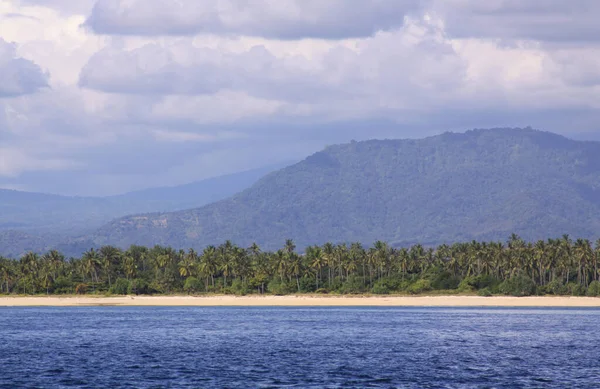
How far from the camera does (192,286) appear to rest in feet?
640

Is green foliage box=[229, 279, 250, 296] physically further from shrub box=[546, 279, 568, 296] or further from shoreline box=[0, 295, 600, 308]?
shrub box=[546, 279, 568, 296]

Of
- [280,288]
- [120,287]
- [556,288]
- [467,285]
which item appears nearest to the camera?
[556,288]

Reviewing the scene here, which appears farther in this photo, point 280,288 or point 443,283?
point 280,288

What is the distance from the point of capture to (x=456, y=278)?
19000 cm

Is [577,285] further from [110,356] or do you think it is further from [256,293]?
[110,356]

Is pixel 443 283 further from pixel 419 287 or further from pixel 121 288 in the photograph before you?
pixel 121 288

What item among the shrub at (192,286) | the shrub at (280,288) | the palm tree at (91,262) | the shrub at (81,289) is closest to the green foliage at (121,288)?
the shrub at (81,289)

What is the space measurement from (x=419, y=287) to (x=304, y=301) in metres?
24.1

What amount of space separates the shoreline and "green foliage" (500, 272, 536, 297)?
2.88m

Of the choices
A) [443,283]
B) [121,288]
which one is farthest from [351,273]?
[121,288]

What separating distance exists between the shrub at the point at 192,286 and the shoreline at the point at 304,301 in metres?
7.01

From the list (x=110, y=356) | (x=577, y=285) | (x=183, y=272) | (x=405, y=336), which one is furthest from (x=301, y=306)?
(x=110, y=356)

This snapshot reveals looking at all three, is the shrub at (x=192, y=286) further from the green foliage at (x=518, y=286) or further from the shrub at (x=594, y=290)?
the shrub at (x=594, y=290)

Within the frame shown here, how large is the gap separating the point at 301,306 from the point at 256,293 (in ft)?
69.4
